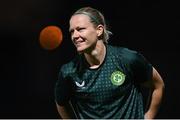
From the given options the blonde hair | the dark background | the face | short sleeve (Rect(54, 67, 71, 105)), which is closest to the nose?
the face

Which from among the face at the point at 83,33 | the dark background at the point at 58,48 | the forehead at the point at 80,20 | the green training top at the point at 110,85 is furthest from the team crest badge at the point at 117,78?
the dark background at the point at 58,48

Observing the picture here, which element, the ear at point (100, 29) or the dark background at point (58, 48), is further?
the dark background at point (58, 48)

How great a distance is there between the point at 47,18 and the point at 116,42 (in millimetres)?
531

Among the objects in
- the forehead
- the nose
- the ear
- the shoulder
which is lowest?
the shoulder

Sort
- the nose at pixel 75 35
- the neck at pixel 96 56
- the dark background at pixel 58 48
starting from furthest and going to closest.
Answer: the dark background at pixel 58 48, the neck at pixel 96 56, the nose at pixel 75 35

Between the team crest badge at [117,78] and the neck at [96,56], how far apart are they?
0.10 metres

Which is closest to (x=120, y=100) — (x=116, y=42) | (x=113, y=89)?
(x=113, y=89)

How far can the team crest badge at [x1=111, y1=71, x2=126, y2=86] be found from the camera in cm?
281

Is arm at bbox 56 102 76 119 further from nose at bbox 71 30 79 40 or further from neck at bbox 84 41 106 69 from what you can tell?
nose at bbox 71 30 79 40

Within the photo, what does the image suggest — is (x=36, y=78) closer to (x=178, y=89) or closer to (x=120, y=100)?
(x=178, y=89)

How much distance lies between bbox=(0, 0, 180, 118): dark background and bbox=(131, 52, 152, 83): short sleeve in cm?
151

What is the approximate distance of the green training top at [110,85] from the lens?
2.83 metres

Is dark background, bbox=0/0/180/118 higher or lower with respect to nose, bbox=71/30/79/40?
lower

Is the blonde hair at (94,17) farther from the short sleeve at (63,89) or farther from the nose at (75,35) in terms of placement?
the short sleeve at (63,89)
